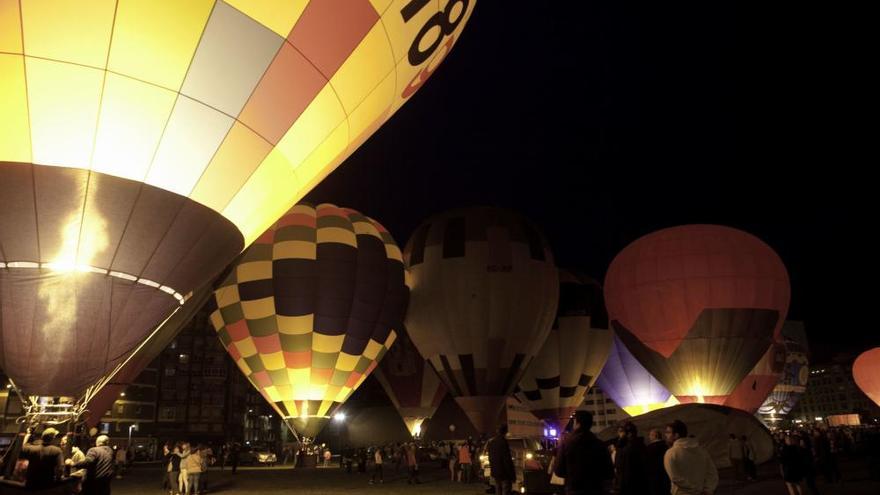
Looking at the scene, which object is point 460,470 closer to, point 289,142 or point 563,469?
point 289,142

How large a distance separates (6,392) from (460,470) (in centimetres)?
3940

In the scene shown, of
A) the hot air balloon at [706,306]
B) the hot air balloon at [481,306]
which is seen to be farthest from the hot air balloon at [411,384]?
the hot air balloon at [706,306]

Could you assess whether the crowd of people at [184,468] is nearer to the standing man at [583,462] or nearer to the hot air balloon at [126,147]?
the hot air balloon at [126,147]

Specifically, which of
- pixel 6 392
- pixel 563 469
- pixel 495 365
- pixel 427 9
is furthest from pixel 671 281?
pixel 6 392

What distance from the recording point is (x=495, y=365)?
1789 cm

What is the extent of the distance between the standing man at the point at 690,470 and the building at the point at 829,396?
120660mm

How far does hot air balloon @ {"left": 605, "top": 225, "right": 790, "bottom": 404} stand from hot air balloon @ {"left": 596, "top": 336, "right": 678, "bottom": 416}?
647cm

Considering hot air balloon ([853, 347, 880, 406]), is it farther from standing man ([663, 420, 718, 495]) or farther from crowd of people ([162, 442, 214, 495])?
standing man ([663, 420, 718, 495])

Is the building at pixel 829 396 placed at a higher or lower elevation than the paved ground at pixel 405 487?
higher

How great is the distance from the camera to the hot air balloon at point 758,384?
2444 centimetres

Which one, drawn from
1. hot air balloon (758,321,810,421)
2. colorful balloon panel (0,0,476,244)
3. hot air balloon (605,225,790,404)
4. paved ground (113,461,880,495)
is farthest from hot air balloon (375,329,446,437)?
hot air balloon (758,321,810,421)

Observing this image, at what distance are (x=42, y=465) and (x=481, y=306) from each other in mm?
→ 13756

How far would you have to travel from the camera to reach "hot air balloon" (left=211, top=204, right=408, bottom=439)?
15.4 meters

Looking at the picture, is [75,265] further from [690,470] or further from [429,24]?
[690,470]
